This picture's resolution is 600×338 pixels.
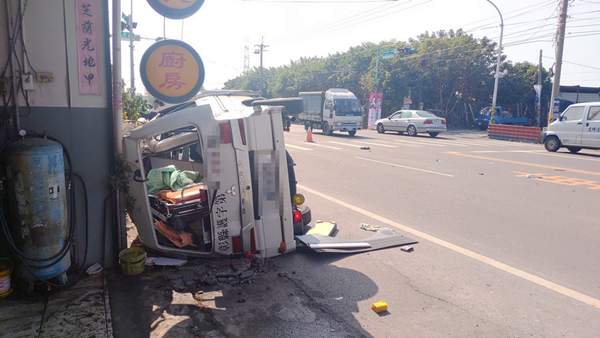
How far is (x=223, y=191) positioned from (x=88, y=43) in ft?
6.23

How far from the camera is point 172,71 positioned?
472cm

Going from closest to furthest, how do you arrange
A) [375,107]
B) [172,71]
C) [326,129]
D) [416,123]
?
[172,71], [326,129], [416,123], [375,107]

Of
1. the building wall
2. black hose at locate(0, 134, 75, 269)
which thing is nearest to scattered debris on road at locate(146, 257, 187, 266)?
the building wall

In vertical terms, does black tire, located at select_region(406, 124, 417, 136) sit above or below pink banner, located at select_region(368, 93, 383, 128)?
below

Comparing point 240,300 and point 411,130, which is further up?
point 411,130

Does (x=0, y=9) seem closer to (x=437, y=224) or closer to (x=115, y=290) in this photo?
(x=115, y=290)

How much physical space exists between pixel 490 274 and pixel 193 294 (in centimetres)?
311

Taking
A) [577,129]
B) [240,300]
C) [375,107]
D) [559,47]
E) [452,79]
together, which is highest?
[559,47]

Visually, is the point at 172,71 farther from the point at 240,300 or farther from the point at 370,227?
the point at 370,227

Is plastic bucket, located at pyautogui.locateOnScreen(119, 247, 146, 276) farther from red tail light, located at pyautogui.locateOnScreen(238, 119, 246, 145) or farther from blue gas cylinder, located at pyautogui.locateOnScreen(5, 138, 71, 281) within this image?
red tail light, located at pyautogui.locateOnScreen(238, 119, 246, 145)

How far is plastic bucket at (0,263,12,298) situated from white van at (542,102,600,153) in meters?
18.2

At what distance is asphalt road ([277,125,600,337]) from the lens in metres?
3.52

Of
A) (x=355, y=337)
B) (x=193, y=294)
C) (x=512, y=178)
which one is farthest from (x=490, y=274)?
(x=512, y=178)

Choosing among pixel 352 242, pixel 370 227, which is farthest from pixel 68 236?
pixel 370 227
